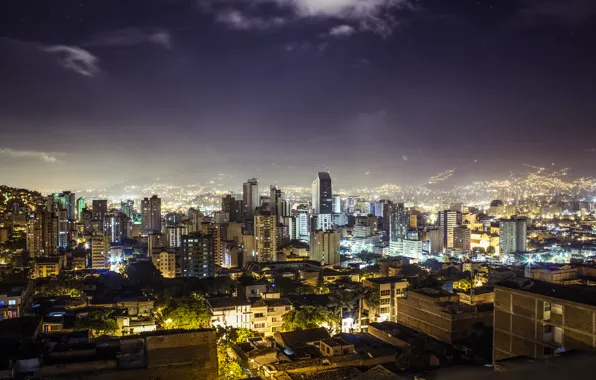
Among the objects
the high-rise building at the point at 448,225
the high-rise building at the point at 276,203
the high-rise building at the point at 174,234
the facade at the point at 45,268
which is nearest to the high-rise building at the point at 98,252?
the facade at the point at 45,268

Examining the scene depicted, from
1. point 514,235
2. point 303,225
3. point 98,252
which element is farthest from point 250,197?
point 514,235

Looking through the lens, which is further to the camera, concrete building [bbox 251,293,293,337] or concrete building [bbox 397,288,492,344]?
concrete building [bbox 251,293,293,337]

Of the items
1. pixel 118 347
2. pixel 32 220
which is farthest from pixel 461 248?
pixel 118 347

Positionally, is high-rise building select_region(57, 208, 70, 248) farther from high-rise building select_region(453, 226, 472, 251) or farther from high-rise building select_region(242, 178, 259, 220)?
high-rise building select_region(453, 226, 472, 251)

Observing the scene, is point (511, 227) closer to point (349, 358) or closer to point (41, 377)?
point (349, 358)

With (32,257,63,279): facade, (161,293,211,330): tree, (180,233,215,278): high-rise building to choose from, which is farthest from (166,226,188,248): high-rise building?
(161,293,211,330): tree
